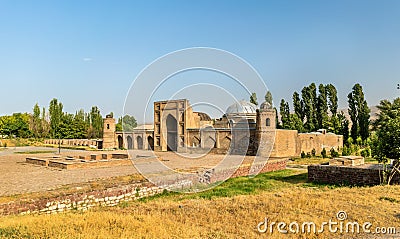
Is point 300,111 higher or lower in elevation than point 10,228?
higher

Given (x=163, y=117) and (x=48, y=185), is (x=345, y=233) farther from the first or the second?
(x=163, y=117)

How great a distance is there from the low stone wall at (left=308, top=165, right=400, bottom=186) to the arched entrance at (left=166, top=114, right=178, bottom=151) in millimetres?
22673

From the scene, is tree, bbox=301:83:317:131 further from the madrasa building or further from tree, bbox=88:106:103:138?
tree, bbox=88:106:103:138

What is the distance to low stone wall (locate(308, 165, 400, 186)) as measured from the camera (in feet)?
36.0

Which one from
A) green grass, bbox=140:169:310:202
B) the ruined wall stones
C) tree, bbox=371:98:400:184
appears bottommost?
green grass, bbox=140:169:310:202

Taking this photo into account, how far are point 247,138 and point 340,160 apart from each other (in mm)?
14165

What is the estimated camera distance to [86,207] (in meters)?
8.84

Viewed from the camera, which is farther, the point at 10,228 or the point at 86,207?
the point at 86,207

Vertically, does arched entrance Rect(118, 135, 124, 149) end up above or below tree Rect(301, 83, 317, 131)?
below

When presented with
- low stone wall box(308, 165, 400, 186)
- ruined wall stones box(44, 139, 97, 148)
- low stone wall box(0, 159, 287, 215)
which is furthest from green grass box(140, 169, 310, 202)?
ruined wall stones box(44, 139, 97, 148)

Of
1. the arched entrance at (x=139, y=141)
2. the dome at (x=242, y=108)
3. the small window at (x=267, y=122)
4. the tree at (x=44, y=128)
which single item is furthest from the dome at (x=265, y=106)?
the tree at (x=44, y=128)

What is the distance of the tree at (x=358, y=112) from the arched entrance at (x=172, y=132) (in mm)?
18467

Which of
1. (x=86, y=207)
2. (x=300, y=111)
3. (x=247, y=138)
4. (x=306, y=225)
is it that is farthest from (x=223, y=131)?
(x=306, y=225)

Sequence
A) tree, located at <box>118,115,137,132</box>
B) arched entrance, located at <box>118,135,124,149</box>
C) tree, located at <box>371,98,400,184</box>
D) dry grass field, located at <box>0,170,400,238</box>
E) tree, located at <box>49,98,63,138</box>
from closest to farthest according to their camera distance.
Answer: dry grass field, located at <box>0,170,400,238</box> < tree, located at <box>371,98,400,184</box> < tree, located at <box>118,115,137,132</box> < arched entrance, located at <box>118,135,124,149</box> < tree, located at <box>49,98,63,138</box>
